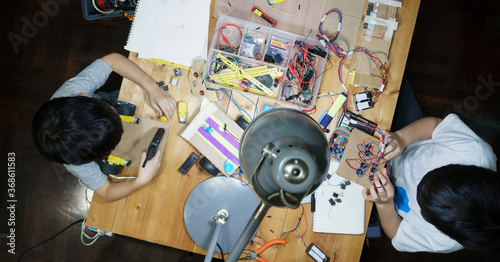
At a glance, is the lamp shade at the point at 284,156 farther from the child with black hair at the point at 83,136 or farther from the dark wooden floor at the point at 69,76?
the dark wooden floor at the point at 69,76

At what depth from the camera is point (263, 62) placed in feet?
4.39

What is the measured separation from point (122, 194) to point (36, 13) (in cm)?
165

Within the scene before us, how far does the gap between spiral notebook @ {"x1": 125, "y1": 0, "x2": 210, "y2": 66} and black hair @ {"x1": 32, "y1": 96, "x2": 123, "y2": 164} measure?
1.32 feet

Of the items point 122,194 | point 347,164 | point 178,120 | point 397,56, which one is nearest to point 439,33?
point 397,56

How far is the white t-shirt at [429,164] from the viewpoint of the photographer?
1.22 metres

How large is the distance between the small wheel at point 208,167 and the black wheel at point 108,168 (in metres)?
0.39

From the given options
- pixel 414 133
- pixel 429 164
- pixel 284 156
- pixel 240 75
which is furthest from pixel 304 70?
pixel 284 156

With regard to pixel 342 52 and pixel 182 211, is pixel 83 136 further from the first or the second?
pixel 342 52

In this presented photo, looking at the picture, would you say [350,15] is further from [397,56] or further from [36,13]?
[36,13]

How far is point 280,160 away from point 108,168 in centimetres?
107

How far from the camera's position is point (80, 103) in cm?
112

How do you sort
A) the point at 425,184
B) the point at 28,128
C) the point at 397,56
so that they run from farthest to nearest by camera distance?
the point at 28,128, the point at 397,56, the point at 425,184

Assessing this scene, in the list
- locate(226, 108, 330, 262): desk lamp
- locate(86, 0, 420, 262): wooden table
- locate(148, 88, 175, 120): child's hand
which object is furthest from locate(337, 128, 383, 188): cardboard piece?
locate(148, 88, 175, 120): child's hand

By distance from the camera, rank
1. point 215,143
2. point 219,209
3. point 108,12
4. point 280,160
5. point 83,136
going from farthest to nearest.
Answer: point 108,12 → point 215,143 → point 219,209 → point 83,136 → point 280,160
